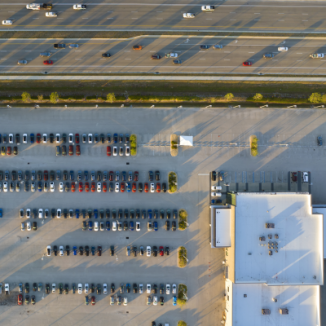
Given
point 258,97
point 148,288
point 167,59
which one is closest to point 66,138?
point 167,59

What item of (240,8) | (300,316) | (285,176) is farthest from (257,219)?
(240,8)

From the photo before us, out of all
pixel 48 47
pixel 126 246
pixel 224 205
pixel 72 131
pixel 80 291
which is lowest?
pixel 80 291

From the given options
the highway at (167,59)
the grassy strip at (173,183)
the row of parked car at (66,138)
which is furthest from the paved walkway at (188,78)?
the grassy strip at (173,183)

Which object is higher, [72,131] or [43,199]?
[72,131]

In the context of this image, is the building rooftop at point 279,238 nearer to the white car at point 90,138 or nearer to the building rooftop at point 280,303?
the building rooftop at point 280,303

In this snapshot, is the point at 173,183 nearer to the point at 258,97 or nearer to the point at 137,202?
the point at 137,202

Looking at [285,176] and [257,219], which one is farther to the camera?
[285,176]

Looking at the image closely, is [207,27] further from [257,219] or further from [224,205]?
[257,219]

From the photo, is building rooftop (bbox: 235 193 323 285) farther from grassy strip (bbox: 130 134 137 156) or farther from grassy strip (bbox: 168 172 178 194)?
grassy strip (bbox: 130 134 137 156)
